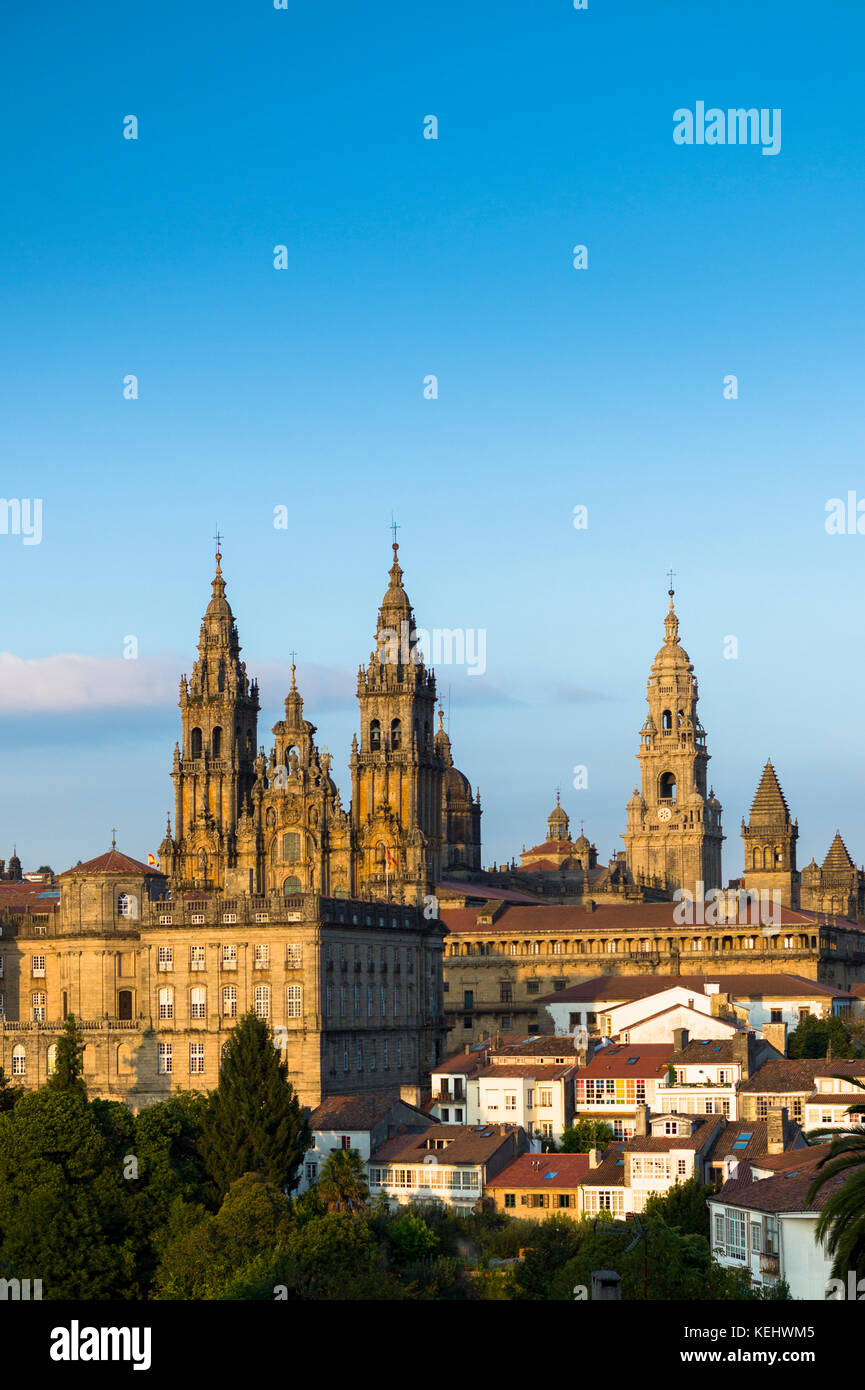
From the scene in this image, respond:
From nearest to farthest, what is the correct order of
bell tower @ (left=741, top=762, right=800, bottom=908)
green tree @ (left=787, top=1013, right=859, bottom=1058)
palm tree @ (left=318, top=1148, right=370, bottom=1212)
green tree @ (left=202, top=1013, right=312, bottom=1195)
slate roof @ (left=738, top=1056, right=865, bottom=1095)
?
palm tree @ (left=318, top=1148, right=370, bottom=1212) < green tree @ (left=202, top=1013, right=312, bottom=1195) < slate roof @ (left=738, top=1056, right=865, bottom=1095) < green tree @ (left=787, top=1013, right=859, bottom=1058) < bell tower @ (left=741, top=762, right=800, bottom=908)

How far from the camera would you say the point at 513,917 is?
17400 centimetres

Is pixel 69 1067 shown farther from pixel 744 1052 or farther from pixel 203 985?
pixel 744 1052

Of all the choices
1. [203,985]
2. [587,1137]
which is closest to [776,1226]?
[587,1137]

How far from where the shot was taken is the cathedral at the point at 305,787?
16962 centimetres

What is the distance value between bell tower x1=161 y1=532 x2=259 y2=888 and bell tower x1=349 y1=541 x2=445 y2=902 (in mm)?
9499

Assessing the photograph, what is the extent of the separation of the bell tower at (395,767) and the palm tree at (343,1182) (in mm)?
74126

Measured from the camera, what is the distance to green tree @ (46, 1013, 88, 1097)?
319 feet

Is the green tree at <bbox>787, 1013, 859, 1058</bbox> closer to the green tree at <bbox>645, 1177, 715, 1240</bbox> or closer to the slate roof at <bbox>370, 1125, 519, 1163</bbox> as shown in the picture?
the slate roof at <bbox>370, 1125, 519, 1163</bbox>

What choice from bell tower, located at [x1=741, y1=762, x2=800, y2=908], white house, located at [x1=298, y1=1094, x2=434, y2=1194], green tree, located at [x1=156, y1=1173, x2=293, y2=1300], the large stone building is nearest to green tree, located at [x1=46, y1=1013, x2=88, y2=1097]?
the large stone building

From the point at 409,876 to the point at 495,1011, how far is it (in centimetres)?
1242

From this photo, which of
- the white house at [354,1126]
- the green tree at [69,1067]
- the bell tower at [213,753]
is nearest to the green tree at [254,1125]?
the white house at [354,1126]

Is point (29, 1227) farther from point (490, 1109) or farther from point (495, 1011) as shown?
point (495, 1011)
